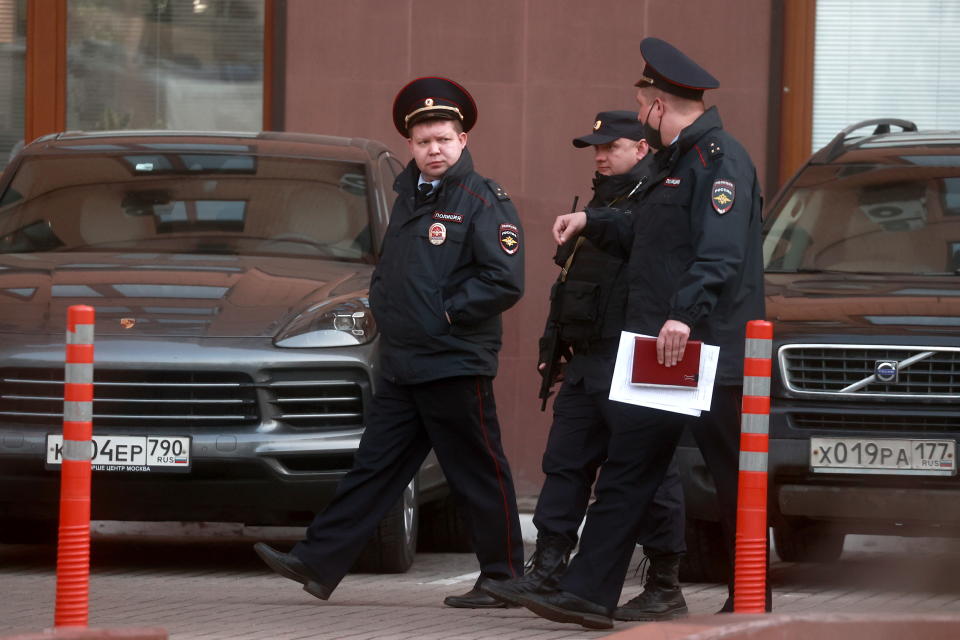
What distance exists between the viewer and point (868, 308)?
7.51m

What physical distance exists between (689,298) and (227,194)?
350cm

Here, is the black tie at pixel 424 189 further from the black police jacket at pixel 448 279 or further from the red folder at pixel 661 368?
the red folder at pixel 661 368

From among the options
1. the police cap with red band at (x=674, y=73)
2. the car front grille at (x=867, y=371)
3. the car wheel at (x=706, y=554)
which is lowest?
the car wheel at (x=706, y=554)

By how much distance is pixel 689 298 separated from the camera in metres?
5.73

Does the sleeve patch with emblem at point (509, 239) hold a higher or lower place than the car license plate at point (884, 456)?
higher

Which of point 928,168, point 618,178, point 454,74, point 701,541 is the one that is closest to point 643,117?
point 618,178

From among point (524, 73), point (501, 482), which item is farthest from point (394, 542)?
point (524, 73)

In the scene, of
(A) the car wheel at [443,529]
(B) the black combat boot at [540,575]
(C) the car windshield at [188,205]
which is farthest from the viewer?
(A) the car wheel at [443,529]

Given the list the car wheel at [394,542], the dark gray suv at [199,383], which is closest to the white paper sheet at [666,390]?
the dark gray suv at [199,383]

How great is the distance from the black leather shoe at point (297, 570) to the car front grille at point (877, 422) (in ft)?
6.43

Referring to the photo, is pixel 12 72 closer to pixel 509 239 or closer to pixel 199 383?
pixel 199 383

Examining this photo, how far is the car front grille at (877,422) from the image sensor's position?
7195 mm

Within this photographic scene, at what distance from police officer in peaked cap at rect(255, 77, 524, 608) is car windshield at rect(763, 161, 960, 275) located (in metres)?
2.09

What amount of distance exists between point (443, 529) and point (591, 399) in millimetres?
2331
